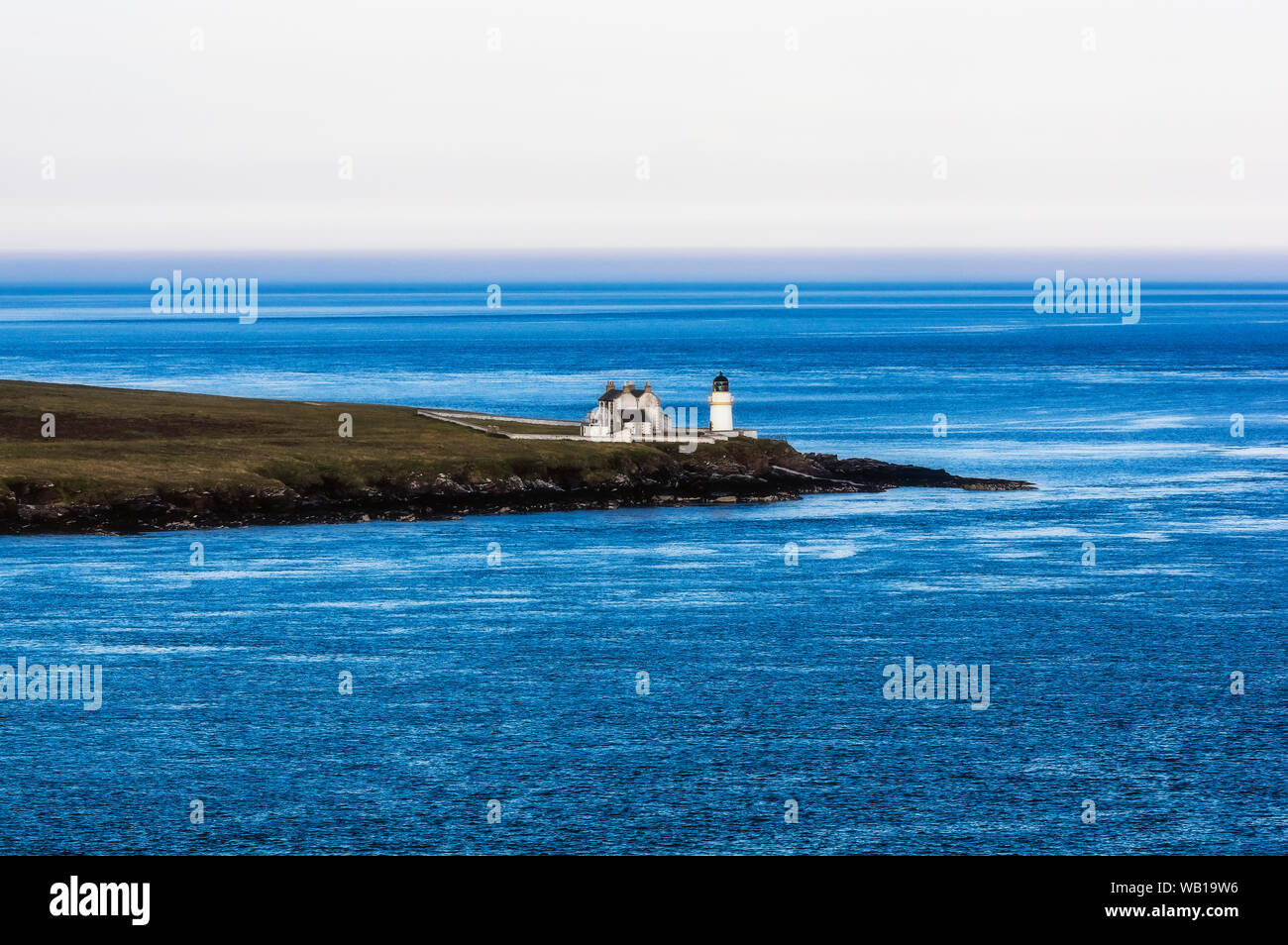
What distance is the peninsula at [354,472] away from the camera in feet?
300

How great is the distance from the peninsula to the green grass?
140 millimetres

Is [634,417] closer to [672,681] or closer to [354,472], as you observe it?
[354,472]

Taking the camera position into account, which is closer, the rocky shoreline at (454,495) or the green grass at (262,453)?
the rocky shoreline at (454,495)

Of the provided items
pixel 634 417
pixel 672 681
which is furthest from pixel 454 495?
pixel 672 681

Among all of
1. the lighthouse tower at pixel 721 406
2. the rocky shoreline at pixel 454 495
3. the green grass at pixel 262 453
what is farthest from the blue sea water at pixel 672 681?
the lighthouse tower at pixel 721 406

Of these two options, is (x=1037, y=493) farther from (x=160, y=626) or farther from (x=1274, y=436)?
(x=160, y=626)

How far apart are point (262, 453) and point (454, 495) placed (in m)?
14.8

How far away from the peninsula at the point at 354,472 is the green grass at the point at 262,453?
0.46 feet

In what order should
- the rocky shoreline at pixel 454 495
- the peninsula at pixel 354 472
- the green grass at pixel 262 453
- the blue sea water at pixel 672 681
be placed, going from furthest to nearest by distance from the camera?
the green grass at pixel 262 453 < the peninsula at pixel 354 472 < the rocky shoreline at pixel 454 495 < the blue sea water at pixel 672 681

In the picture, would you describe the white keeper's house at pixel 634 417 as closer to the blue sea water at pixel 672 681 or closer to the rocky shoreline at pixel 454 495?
the rocky shoreline at pixel 454 495

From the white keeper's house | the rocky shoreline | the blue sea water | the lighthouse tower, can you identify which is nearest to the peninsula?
the rocky shoreline

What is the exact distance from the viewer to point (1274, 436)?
458 ft
